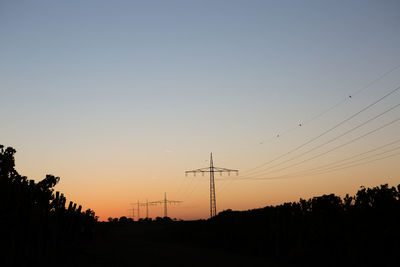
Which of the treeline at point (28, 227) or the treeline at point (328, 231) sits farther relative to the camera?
the treeline at point (328, 231)

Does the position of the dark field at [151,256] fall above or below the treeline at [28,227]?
below


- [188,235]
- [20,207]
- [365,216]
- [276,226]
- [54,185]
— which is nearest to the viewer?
[20,207]

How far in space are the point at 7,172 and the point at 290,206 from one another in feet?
62.5

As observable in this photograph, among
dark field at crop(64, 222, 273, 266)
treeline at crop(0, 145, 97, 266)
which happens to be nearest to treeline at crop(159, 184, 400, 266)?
dark field at crop(64, 222, 273, 266)

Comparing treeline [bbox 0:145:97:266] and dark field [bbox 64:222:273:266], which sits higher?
treeline [bbox 0:145:97:266]

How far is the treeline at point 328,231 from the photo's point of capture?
2123cm

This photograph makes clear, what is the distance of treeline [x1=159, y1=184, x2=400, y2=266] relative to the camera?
21.2 metres

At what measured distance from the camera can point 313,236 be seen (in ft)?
86.2

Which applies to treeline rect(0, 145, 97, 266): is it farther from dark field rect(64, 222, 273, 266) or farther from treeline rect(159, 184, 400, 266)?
treeline rect(159, 184, 400, 266)

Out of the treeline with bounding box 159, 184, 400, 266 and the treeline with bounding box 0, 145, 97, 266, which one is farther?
the treeline with bounding box 159, 184, 400, 266

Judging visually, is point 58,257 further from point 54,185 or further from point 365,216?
point 365,216

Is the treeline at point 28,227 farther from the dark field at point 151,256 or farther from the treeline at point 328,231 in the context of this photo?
the treeline at point 328,231

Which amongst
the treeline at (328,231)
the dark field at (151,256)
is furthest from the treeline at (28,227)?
the treeline at (328,231)

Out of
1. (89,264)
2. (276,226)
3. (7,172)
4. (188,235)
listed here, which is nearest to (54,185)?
(7,172)
